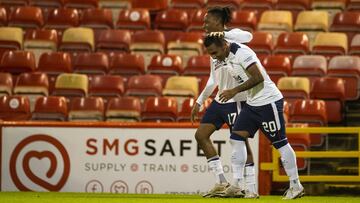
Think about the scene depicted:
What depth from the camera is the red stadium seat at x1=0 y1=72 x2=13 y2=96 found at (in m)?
13.5

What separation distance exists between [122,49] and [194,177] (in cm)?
499

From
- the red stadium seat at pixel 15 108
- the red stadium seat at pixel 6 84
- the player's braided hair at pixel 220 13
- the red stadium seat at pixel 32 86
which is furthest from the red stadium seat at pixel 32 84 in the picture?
the player's braided hair at pixel 220 13

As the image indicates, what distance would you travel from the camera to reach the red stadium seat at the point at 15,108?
12.7 metres

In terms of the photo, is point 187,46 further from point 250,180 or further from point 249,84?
point 249,84

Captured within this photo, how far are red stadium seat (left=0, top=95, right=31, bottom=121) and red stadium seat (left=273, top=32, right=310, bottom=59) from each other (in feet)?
15.0

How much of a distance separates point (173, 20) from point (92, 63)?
82.9 inches

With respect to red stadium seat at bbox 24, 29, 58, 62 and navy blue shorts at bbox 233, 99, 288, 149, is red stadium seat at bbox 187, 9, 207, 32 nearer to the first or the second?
red stadium seat at bbox 24, 29, 58, 62

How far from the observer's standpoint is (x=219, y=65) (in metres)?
8.33

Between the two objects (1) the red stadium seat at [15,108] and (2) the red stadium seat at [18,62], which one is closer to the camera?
(1) the red stadium seat at [15,108]

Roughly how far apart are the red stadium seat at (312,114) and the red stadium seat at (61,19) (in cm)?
526

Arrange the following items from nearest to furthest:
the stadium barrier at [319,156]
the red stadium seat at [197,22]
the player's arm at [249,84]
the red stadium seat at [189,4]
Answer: the player's arm at [249,84] < the stadium barrier at [319,156] < the red stadium seat at [197,22] < the red stadium seat at [189,4]

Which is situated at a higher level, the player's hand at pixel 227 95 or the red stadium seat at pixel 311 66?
the red stadium seat at pixel 311 66

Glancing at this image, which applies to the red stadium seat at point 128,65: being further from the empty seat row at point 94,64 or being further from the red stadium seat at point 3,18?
the red stadium seat at point 3,18

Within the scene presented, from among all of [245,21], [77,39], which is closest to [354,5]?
[245,21]
